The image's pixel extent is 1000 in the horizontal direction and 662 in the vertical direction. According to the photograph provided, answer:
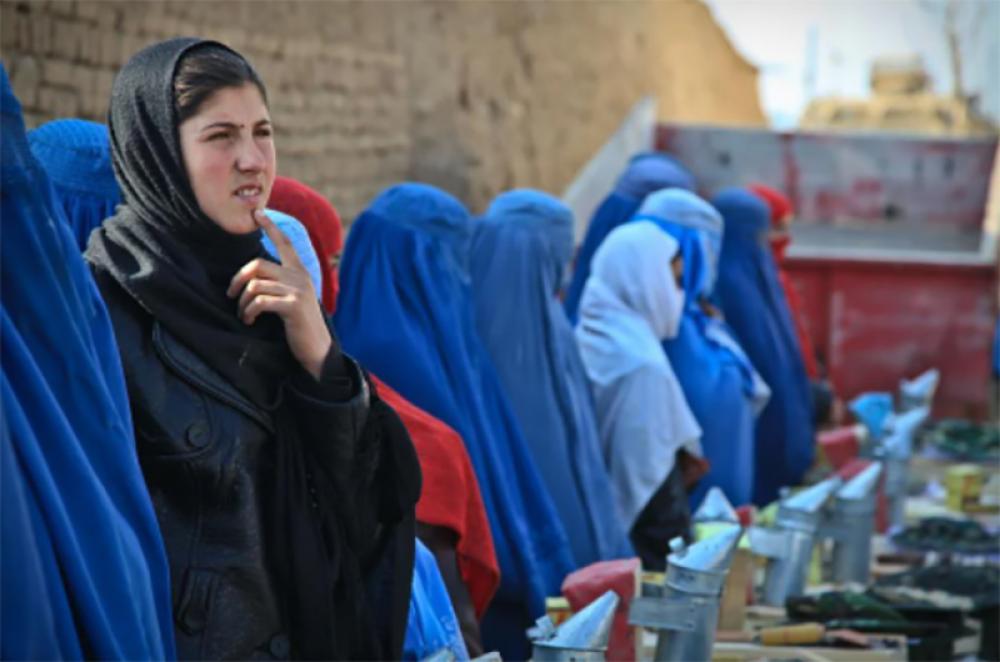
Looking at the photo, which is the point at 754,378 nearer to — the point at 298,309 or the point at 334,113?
the point at 334,113

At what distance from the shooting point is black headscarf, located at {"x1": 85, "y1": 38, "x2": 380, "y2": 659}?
3053mm

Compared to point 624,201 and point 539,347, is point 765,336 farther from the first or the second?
point 539,347

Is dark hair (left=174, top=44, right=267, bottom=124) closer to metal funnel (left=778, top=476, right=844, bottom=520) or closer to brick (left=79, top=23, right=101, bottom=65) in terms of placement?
metal funnel (left=778, top=476, right=844, bottom=520)

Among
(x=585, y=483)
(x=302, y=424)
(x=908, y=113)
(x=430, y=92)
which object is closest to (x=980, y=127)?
(x=908, y=113)

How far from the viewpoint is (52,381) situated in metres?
2.35

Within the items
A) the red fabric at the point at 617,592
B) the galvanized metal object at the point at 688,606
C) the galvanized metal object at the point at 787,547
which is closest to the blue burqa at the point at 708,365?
the galvanized metal object at the point at 787,547

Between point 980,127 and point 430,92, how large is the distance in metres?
15.8

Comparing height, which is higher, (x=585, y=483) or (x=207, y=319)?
(x=207, y=319)

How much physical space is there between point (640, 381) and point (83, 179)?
2.83 meters

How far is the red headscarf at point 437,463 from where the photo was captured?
4.27 m

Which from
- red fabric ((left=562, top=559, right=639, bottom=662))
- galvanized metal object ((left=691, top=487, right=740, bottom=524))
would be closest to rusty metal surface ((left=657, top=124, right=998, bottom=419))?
galvanized metal object ((left=691, top=487, right=740, bottom=524))

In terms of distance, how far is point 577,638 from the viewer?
3.54 meters

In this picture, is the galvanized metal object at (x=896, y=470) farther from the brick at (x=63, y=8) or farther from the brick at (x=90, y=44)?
the brick at (x=63, y=8)

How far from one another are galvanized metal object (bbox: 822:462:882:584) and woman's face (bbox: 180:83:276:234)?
3532 mm
